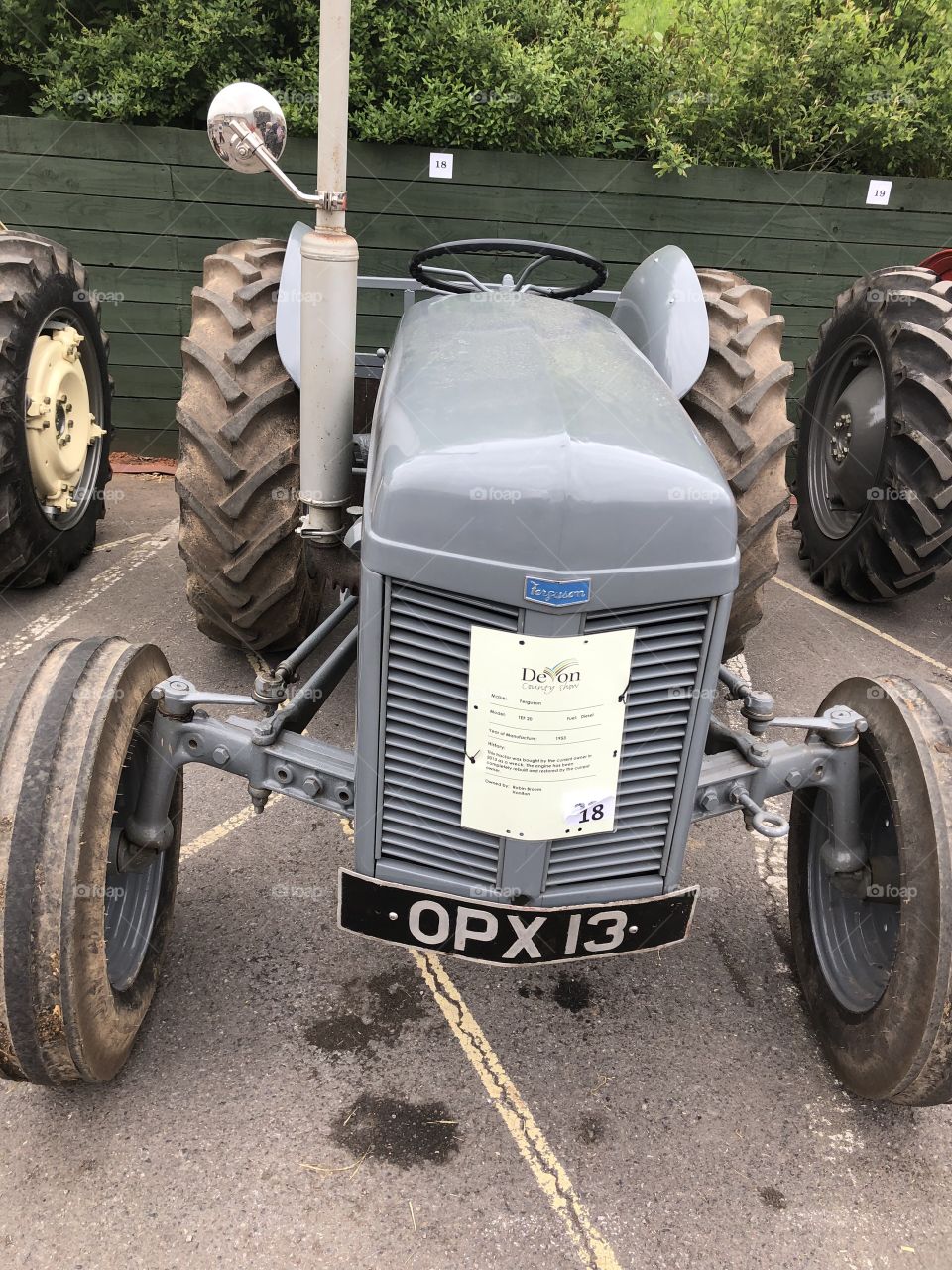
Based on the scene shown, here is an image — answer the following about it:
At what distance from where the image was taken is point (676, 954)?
9.28 feet

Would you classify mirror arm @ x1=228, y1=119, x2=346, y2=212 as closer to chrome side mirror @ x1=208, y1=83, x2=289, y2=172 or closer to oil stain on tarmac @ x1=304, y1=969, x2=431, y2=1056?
chrome side mirror @ x1=208, y1=83, x2=289, y2=172

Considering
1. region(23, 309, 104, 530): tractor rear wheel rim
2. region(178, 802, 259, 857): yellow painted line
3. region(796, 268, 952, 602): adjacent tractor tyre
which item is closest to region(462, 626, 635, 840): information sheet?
region(178, 802, 259, 857): yellow painted line

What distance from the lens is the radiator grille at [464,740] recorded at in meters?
1.96

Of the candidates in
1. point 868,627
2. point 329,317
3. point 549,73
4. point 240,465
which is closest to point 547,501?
point 329,317

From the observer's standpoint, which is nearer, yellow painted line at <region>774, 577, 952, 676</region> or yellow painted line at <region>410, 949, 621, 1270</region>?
yellow painted line at <region>410, 949, 621, 1270</region>

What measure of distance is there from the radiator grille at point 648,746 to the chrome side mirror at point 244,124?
134 centimetres

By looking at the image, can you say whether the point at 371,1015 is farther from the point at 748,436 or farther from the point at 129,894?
the point at 748,436

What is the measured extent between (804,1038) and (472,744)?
1.32 meters

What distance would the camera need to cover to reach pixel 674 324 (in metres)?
3.29

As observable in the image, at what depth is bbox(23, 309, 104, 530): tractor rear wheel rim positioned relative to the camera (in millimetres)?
4691

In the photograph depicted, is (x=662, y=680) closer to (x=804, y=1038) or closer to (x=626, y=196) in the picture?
(x=804, y=1038)

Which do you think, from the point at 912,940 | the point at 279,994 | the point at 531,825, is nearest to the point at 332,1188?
the point at 279,994

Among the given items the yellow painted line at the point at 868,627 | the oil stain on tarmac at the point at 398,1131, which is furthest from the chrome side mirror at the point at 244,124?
the yellow painted line at the point at 868,627

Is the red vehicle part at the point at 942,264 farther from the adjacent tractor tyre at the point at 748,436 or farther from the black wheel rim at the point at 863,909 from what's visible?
the black wheel rim at the point at 863,909
